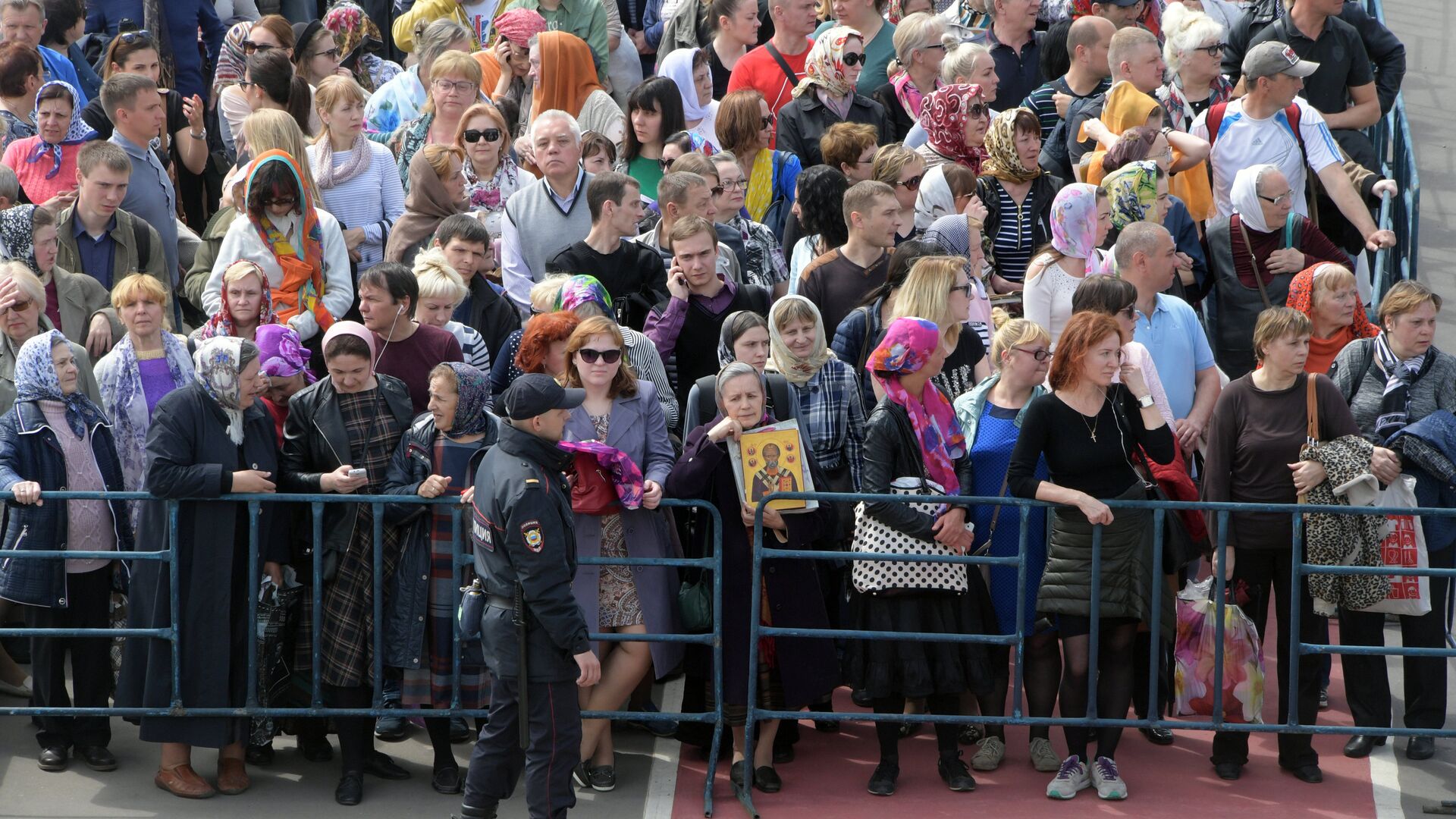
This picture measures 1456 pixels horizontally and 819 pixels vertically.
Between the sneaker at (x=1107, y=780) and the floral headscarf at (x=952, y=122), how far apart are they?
403cm

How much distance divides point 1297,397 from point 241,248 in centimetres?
509

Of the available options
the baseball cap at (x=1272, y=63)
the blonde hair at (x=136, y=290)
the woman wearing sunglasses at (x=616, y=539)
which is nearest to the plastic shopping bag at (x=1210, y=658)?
the woman wearing sunglasses at (x=616, y=539)

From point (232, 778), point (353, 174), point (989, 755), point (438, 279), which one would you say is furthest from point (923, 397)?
point (353, 174)

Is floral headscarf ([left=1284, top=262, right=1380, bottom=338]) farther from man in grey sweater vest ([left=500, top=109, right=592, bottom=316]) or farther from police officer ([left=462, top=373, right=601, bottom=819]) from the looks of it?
police officer ([left=462, top=373, right=601, bottom=819])

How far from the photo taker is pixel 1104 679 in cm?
709

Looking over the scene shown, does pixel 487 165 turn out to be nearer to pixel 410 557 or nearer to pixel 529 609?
pixel 410 557

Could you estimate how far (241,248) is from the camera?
8328 mm

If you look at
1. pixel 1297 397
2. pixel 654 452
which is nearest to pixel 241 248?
pixel 654 452

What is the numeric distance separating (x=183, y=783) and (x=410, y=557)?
1332 mm

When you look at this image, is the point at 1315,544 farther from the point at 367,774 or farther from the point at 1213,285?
the point at 367,774

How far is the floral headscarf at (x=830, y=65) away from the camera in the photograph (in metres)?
10.5

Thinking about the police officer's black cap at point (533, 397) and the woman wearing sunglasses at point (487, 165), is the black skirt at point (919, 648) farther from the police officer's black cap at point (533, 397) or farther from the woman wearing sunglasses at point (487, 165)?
the woman wearing sunglasses at point (487, 165)

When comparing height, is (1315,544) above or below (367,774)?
above

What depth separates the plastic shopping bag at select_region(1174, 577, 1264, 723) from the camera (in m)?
7.24
